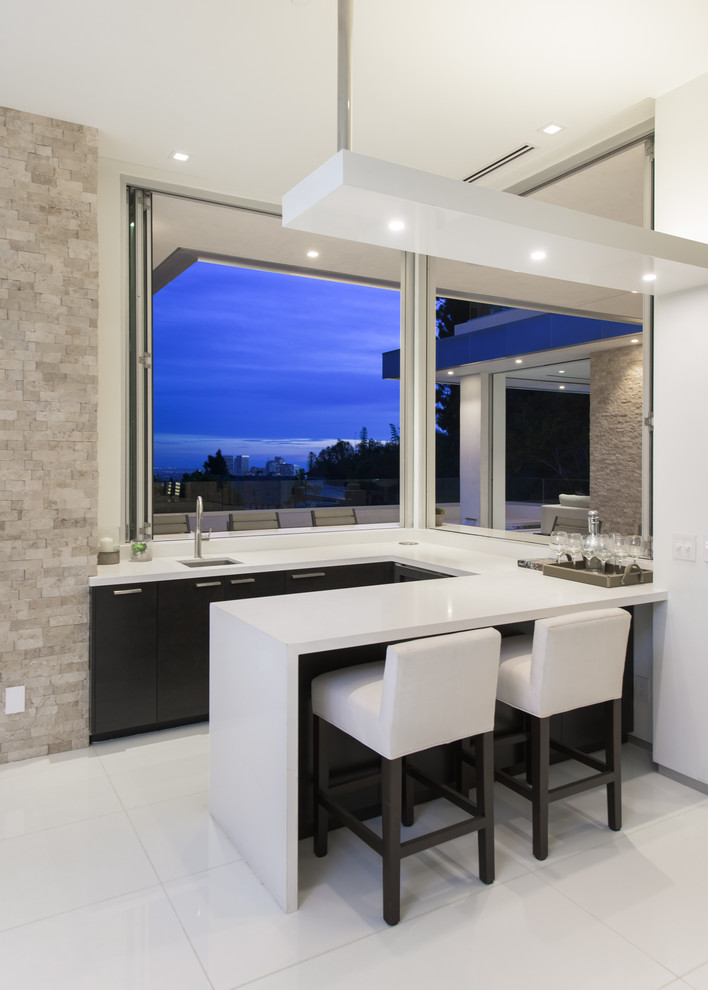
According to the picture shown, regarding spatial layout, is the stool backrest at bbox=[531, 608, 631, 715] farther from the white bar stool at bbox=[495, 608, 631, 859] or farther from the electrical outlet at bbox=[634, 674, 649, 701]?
the electrical outlet at bbox=[634, 674, 649, 701]

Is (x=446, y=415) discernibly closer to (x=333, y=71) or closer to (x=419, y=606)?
(x=333, y=71)

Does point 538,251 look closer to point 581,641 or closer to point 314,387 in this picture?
point 581,641

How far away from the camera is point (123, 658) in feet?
11.5

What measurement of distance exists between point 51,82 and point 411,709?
10.4 feet

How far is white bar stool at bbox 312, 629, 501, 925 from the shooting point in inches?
82.6

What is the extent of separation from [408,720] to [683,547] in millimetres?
1688

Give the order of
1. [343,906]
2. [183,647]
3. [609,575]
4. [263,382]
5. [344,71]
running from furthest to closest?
[263,382], [183,647], [609,575], [343,906], [344,71]

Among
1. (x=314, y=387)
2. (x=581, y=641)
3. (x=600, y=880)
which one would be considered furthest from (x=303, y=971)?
(x=314, y=387)

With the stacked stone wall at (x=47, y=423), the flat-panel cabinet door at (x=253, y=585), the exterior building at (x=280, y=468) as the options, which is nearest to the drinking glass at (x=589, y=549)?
the flat-panel cabinet door at (x=253, y=585)

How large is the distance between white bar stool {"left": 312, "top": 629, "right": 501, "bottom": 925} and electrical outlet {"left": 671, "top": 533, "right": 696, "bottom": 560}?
1286mm

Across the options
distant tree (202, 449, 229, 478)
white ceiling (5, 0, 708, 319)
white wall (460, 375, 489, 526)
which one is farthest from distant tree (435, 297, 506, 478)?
distant tree (202, 449, 229, 478)

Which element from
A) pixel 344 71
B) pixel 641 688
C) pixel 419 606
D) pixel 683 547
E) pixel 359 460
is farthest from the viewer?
pixel 359 460

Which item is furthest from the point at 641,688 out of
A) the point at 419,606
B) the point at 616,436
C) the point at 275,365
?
the point at 275,365

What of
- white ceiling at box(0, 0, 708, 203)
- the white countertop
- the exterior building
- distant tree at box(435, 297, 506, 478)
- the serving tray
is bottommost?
the white countertop
